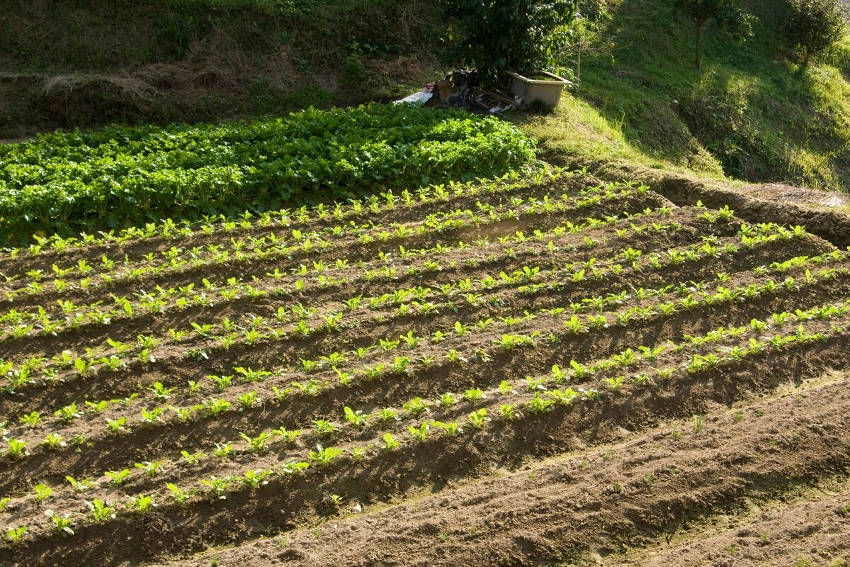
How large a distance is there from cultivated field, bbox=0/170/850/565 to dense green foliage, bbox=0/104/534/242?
587mm

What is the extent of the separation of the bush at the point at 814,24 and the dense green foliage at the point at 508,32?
31.2 ft

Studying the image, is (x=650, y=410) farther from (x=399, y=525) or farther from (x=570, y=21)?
(x=570, y=21)

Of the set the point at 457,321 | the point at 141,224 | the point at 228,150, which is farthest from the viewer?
the point at 228,150

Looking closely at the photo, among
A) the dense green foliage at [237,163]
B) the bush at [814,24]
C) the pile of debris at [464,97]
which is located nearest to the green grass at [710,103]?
the bush at [814,24]

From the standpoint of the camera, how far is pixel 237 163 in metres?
10.2

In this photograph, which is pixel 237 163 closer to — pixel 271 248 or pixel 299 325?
pixel 271 248

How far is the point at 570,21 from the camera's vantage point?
14.0m

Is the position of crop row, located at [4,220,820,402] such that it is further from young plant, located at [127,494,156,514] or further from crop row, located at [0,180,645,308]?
young plant, located at [127,494,156,514]

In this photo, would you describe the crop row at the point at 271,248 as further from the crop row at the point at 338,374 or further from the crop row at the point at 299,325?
the crop row at the point at 338,374

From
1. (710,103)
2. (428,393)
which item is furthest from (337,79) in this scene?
(428,393)

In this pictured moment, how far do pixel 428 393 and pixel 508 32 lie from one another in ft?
29.3

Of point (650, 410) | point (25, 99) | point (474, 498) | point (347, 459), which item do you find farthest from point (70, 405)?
point (25, 99)

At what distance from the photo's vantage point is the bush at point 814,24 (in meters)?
19.7

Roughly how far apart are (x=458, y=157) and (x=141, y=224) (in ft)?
13.8
